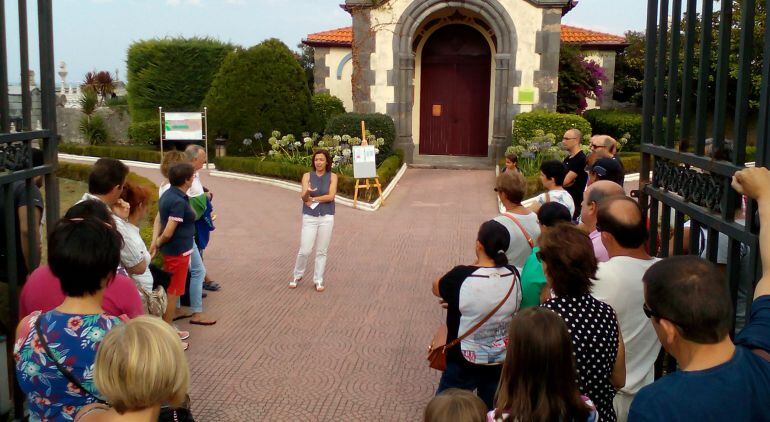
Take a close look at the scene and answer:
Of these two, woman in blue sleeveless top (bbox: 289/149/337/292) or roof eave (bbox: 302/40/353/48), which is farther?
roof eave (bbox: 302/40/353/48)

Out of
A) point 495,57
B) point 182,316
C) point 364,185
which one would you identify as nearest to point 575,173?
point 182,316

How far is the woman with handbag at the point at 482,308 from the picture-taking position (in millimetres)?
3732

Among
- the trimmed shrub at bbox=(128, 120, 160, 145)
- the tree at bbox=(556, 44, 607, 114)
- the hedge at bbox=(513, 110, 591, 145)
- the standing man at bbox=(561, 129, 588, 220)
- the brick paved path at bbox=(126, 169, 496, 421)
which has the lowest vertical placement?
the brick paved path at bbox=(126, 169, 496, 421)

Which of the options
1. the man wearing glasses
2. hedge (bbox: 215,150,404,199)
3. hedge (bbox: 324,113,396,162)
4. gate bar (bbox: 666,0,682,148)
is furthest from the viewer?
hedge (bbox: 324,113,396,162)

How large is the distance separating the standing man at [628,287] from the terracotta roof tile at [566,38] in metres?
21.9

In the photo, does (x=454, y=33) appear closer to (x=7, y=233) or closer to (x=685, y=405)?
(x=7, y=233)

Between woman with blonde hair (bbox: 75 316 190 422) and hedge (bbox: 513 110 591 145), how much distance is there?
51.8ft

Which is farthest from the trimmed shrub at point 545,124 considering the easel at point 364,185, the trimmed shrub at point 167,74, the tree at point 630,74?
the trimmed shrub at point 167,74

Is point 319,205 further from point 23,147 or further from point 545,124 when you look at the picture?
point 545,124

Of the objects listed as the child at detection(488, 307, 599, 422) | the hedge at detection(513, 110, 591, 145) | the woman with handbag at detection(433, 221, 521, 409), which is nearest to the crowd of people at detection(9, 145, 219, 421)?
the child at detection(488, 307, 599, 422)

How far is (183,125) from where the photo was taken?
21203 mm

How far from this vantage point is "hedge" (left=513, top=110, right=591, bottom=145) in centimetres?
1747

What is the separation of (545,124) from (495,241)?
47.2 feet

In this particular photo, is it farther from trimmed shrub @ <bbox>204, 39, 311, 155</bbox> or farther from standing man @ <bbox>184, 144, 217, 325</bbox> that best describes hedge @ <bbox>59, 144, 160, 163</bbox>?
standing man @ <bbox>184, 144, 217, 325</bbox>
